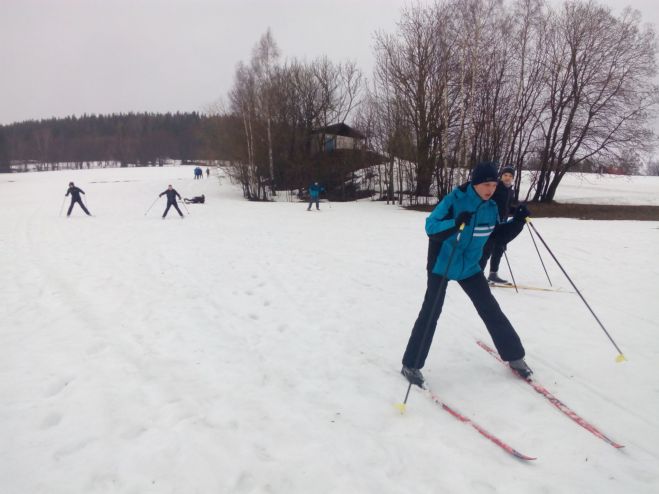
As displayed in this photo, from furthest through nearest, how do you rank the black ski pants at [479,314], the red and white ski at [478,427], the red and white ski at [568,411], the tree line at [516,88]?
the tree line at [516,88] → the black ski pants at [479,314] → the red and white ski at [568,411] → the red and white ski at [478,427]

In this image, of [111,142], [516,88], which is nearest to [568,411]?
[516,88]

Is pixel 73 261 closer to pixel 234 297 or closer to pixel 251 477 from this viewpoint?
pixel 234 297

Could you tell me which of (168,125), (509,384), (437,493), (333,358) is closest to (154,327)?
(333,358)

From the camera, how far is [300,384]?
135 inches

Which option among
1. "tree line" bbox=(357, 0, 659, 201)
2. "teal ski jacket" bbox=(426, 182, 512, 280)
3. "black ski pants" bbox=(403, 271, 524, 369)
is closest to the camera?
"teal ski jacket" bbox=(426, 182, 512, 280)

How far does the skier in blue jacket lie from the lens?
300cm

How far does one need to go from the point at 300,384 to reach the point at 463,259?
1868mm

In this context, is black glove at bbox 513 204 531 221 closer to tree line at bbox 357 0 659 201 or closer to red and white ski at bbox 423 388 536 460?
red and white ski at bbox 423 388 536 460

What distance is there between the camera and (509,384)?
3377 mm

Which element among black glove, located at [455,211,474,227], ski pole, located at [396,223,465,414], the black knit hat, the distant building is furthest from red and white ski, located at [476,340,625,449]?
the distant building

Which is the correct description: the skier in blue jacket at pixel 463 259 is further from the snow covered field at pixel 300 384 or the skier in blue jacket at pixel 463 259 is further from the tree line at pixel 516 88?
the tree line at pixel 516 88

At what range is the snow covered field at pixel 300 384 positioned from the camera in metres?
2.38

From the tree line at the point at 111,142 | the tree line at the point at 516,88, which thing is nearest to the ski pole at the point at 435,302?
the tree line at the point at 516,88

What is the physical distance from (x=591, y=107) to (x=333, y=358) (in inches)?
976
